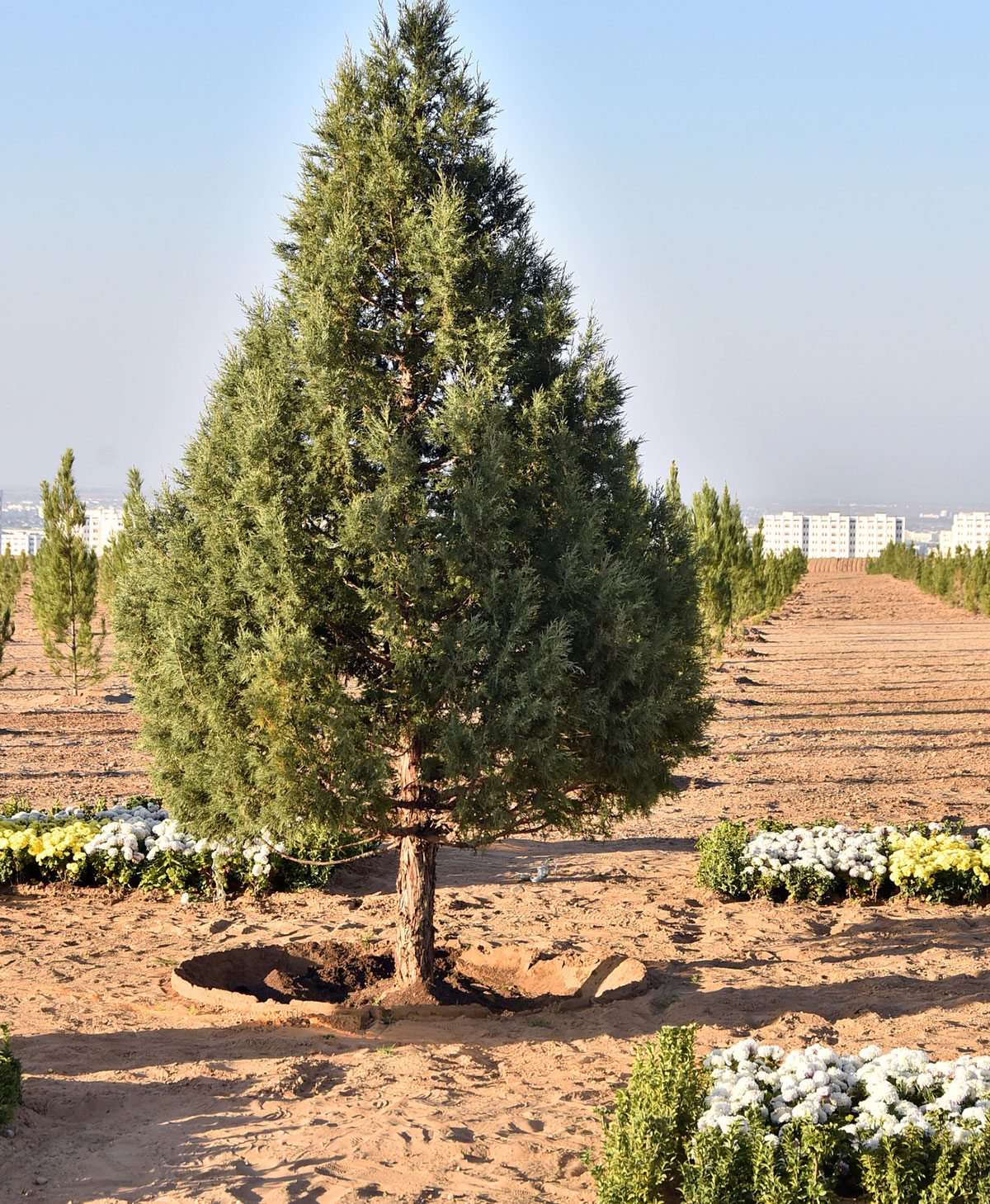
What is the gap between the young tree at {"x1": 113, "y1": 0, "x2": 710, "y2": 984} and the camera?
19.1 ft

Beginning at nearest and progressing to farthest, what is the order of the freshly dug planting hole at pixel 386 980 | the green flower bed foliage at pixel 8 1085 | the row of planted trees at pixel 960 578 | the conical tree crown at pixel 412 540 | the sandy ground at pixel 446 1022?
the sandy ground at pixel 446 1022, the green flower bed foliage at pixel 8 1085, the conical tree crown at pixel 412 540, the freshly dug planting hole at pixel 386 980, the row of planted trees at pixel 960 578

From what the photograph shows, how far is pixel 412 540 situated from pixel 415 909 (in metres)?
2.52

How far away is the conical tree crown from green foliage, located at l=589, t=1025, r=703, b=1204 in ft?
5.64

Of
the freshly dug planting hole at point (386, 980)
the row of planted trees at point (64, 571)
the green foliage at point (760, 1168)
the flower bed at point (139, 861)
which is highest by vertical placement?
the row of planted trees at point (64, 571)

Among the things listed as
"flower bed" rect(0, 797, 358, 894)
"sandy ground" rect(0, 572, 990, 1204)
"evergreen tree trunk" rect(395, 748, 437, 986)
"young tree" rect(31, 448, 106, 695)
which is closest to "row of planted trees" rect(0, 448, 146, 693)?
"young tree" rect(31, 448, 106, 695)

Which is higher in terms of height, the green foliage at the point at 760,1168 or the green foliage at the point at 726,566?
the green foliage at the point at 726,566

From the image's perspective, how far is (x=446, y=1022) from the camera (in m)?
6.54

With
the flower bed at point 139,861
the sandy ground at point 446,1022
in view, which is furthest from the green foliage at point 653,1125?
the flower bed at point 139,861

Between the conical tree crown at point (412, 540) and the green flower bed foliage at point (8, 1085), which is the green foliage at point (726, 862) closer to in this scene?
the conical tree crown at point (412, 540)

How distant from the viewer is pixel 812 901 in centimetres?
934

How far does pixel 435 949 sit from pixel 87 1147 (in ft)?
11.3

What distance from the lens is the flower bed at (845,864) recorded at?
29.9ft

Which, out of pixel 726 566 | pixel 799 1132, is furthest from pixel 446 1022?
pixel 726 566

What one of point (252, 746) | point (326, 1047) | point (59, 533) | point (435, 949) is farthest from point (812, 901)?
point (59, 533)
